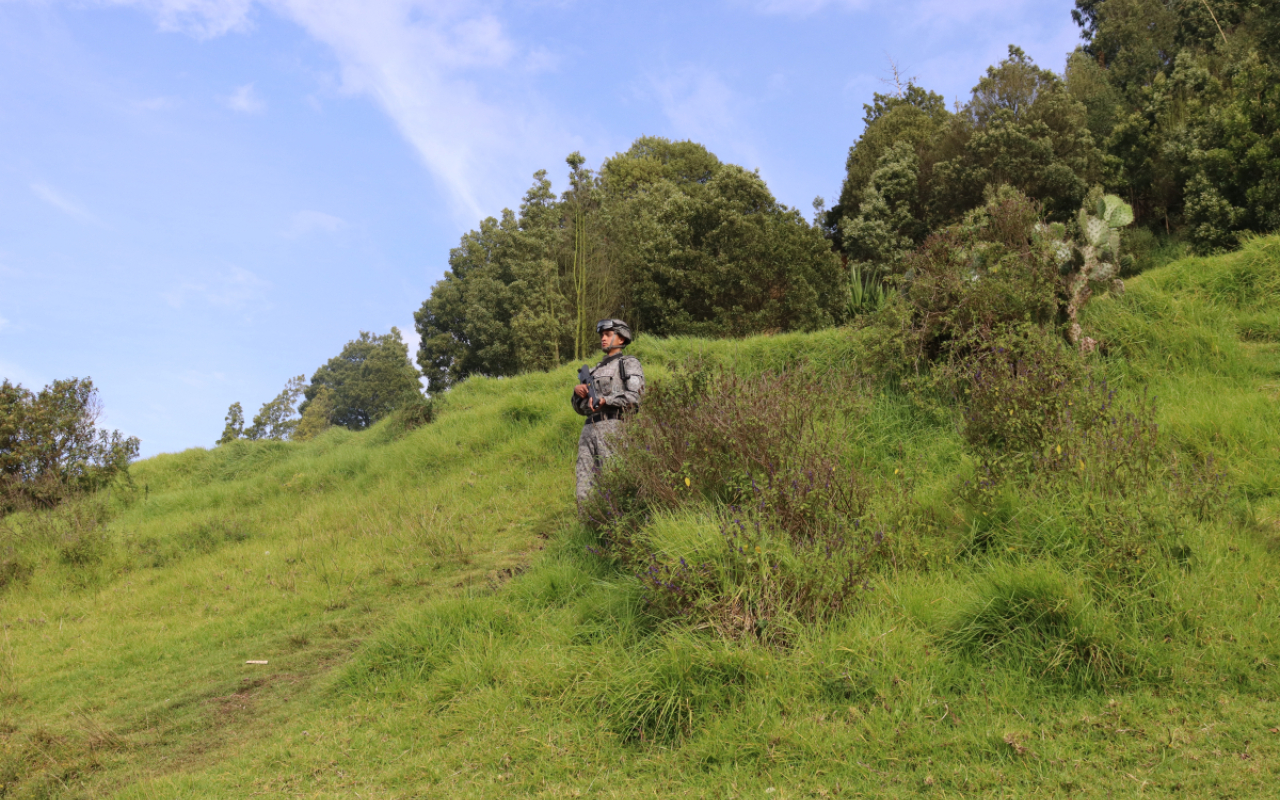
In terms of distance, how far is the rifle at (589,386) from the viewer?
8039 mm

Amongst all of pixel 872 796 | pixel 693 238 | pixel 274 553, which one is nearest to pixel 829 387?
pixel 872 796

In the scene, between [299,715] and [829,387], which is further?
[829,387]

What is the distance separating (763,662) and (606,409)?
4181 mm

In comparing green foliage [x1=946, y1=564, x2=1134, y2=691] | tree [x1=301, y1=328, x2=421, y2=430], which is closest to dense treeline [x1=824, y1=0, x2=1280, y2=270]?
green foliage [x1=946, y1=564, x2=1134, y2=691]

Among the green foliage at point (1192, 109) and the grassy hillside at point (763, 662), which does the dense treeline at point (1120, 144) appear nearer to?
the green foliage at point (1192, 109)

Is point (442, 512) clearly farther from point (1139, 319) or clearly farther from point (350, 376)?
point (350, 376)

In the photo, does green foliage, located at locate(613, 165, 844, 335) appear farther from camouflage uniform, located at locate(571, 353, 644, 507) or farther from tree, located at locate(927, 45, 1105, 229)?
camouflage uniform, located at locate(571, 353, 644, 507)

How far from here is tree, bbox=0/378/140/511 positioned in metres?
14.5

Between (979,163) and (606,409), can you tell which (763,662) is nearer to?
(606,409)

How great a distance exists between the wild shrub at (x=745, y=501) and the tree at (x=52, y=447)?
510 inches

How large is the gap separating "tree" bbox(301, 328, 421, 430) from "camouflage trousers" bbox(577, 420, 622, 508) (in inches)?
1345

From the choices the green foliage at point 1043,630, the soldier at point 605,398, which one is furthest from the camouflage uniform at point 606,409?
the green foliage at point 1043,630

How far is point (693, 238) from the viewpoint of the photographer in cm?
2588

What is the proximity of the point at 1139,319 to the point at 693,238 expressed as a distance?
17443 mm
